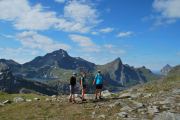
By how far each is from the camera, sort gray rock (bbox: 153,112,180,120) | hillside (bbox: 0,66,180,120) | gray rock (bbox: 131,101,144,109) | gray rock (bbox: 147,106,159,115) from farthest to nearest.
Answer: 1. gray rock (bbox: 131,101,144,109)
2. gray rock (bbox: 147,106,159,115)
3. hillside (bbox: 0,66,180,120)
4. gray rock (bbox: 153,112,180,120)

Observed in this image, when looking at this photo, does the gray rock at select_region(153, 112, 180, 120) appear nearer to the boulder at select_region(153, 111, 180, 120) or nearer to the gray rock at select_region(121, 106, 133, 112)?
the boulder at select_region(153, 111, 180, 120)

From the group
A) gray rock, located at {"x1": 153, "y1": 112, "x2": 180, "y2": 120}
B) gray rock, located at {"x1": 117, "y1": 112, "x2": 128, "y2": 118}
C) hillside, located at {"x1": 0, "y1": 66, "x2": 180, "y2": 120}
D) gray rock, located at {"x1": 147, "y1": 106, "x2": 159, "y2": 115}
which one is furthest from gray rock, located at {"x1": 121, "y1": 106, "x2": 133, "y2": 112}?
gray rock, located at {"x1": 153, "y1": 112, "x2": 180, "y2": 120}

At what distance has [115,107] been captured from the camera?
3394cm

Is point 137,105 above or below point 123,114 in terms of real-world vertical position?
above

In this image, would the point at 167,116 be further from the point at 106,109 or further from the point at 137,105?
the point at 106,109

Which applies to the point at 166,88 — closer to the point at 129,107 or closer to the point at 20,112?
the point at 129,107

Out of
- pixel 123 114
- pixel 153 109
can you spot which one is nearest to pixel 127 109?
pixel 123 114

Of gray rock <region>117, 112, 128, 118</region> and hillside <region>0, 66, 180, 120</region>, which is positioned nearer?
gray rock <region>117, 112, 128, 118</region>

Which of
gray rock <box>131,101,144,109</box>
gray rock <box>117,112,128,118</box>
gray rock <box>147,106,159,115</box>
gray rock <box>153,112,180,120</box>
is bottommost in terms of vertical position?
gray rock <box>153,112,180,120</box>

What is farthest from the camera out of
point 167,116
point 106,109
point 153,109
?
point 106,109

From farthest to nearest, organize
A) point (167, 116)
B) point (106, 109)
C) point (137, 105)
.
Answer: point (137, 105), point (106, 109), point (167, 116)

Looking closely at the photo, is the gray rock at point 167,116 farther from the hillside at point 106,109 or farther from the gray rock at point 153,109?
the gray rock at point 153,109

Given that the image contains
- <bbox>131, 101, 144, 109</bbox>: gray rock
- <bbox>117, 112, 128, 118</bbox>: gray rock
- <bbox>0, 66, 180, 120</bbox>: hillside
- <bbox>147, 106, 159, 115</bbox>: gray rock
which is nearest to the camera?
<bbox>117, 112, 128, 118</bbox>: gray rock

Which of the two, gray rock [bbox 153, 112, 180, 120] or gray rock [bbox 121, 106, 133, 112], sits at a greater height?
gray rock [bbox 121, 106, 133, 112]
